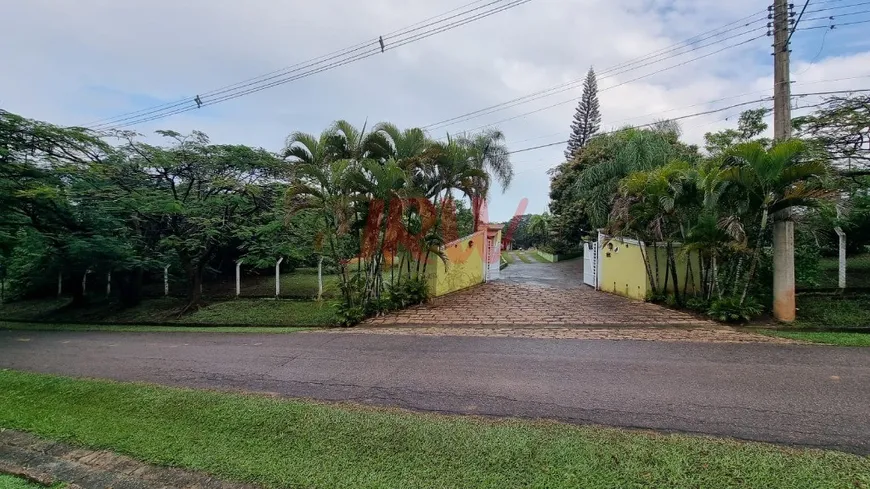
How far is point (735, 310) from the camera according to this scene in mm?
7113

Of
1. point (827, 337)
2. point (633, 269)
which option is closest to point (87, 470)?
point (827, 337)

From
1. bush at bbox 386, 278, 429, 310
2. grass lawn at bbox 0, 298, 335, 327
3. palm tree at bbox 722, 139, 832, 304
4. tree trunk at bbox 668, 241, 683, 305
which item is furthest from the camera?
grass lawn at bbox 0, 298, 335, 327

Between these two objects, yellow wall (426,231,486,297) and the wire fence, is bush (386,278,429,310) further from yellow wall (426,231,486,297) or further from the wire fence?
the wire fence

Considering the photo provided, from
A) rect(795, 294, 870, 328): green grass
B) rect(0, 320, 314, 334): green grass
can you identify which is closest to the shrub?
rect(0, 320, 314, 334): green grass

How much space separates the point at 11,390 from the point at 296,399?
11.2 ft

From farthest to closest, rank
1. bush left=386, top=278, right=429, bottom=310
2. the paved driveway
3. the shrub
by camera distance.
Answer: bush left=386, top=278, right=429, bottom=310, the shrub, the paved driveway

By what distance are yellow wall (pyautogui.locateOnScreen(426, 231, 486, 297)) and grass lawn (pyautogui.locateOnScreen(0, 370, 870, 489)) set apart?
7252mm

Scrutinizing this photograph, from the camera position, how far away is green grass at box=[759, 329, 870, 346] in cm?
558

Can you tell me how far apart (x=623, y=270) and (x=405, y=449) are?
9.07m

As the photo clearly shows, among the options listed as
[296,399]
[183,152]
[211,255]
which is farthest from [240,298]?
[296,399]

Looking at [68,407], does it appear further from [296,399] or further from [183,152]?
[183,152]

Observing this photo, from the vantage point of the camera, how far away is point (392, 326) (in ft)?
26.7

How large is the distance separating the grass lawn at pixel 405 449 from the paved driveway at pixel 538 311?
469cm

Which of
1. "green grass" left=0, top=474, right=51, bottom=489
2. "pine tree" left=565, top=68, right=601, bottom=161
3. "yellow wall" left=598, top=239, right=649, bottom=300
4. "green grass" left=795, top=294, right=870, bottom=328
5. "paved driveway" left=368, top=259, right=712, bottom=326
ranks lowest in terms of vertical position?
"green grass" left=0, top=474, right=51, bottom=489
